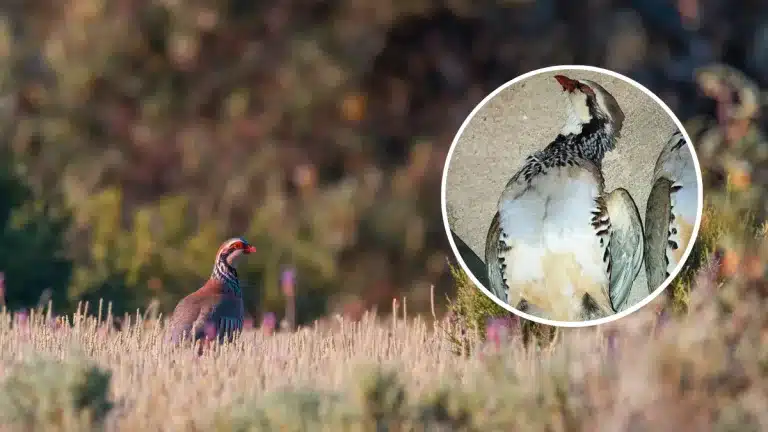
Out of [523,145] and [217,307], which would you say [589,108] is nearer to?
[523,145]

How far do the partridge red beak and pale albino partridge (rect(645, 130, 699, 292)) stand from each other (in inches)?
18.1

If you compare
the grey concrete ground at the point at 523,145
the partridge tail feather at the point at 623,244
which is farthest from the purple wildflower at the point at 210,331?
the partridge tail feather at the point at 623,244

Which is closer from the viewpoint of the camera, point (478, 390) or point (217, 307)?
point (478, 390)

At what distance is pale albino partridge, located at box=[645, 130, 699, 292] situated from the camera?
594 cm

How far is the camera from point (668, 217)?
595cm

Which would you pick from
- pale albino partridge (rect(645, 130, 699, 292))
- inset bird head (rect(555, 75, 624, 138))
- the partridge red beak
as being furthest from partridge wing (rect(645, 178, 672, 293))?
the partridge red beak

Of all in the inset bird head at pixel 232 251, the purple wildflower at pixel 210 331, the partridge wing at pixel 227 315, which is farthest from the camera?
the inset bird head at pixel 232 251

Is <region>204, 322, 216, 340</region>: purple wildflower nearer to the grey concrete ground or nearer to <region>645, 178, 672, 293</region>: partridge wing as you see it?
the grey concrete ground

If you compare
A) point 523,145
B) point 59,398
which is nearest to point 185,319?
point 523,145

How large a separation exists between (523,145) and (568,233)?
16.1 inches

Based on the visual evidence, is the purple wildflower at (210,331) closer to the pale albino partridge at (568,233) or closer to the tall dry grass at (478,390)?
the tall dry grass at (478,390)

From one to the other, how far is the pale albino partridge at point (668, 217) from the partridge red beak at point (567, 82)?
18.1 inches

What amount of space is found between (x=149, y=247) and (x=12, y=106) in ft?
10.6

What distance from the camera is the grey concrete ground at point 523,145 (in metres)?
5.96
